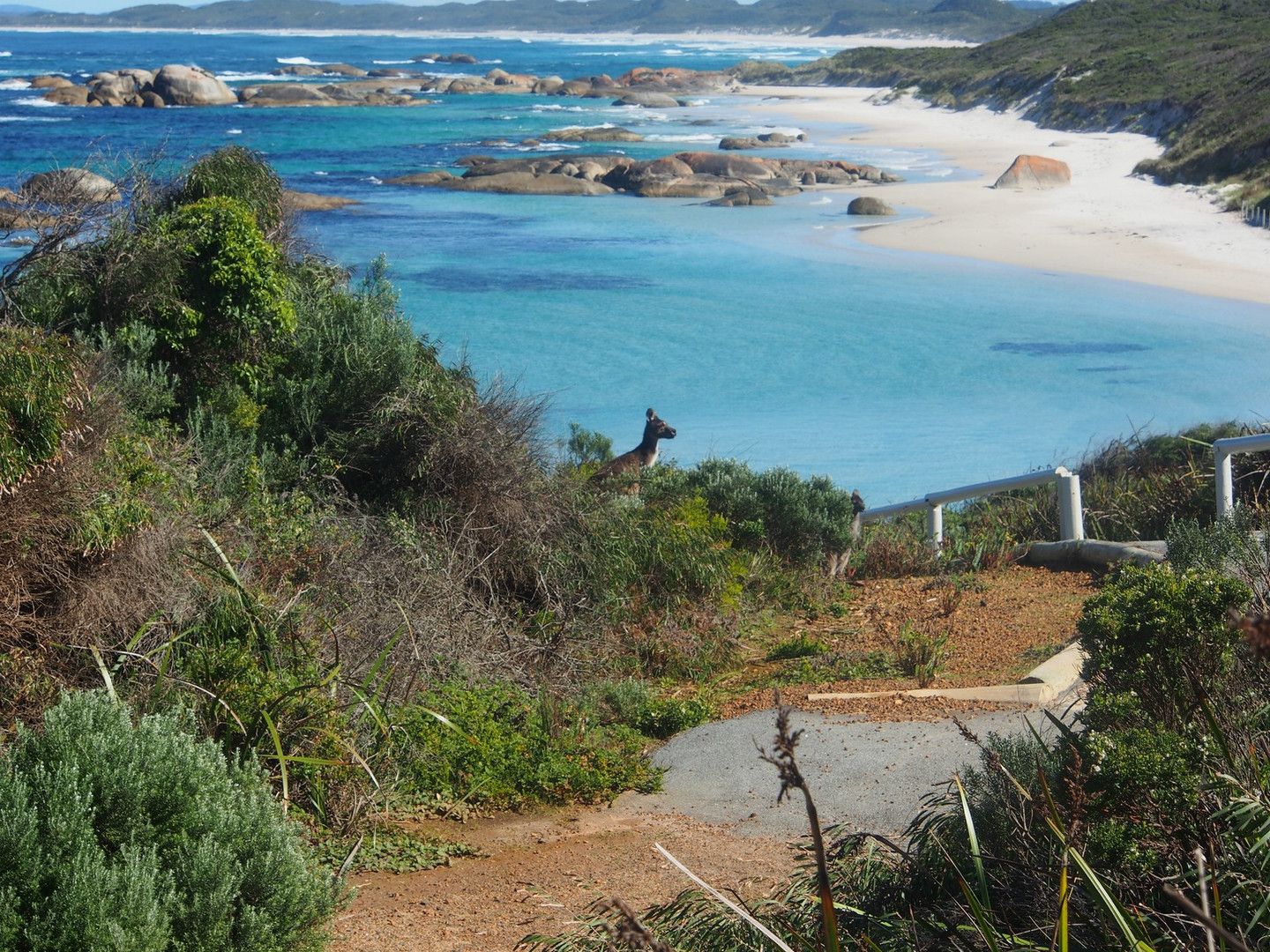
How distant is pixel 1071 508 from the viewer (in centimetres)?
929

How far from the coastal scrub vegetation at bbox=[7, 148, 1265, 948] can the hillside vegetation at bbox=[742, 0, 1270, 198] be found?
25417 mm

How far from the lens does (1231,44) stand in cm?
5403

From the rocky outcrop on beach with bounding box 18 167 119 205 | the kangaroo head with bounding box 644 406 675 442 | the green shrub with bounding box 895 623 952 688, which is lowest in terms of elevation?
the green shrub with bounding box 895 623 952 688

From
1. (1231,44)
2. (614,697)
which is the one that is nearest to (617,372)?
(614,697)

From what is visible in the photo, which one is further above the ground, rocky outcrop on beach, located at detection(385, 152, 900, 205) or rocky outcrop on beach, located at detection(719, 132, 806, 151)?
rocky outcrop on beach, located at detection(719, 132, 806, 151)

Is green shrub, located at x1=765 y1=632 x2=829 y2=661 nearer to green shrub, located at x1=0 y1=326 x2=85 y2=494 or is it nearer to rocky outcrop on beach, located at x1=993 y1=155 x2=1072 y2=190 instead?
green shrub, located at x1=0 y1=326 x2=85 y2=494

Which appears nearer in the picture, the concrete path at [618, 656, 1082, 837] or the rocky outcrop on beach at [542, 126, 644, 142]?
the concrete path at [618, 656, 1082, 837]

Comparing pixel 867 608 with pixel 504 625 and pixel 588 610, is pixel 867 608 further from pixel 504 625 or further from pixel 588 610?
pixel 504 625

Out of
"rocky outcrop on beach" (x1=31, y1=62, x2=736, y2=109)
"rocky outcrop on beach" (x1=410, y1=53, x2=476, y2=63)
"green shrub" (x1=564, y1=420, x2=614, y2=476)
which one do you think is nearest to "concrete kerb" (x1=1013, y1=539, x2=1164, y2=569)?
"green shrub" (x1=564, y1=420, x2=614, y2=476)

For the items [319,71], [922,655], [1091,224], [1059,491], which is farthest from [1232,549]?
[319,71]

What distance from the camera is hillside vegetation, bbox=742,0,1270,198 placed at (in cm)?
3516

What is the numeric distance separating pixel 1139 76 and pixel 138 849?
57.5 metres

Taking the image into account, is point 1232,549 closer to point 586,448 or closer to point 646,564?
point 646,564

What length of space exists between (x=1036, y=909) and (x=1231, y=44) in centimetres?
6118
